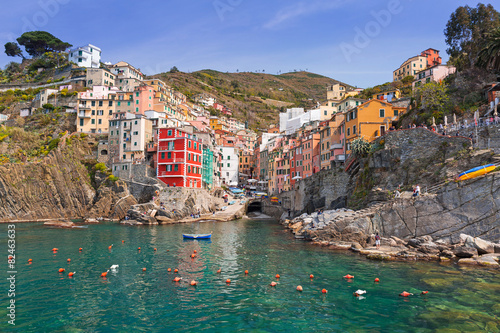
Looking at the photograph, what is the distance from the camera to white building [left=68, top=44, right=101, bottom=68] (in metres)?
130

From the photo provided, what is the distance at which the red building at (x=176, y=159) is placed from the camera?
75688mm

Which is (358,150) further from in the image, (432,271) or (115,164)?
(115,164)

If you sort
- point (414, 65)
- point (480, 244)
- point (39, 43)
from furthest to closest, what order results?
point (39, 43), point (414, 65), point (480, 244)

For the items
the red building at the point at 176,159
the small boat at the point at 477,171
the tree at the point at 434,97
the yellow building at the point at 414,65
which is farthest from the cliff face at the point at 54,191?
the yellow building at the point at 414,65

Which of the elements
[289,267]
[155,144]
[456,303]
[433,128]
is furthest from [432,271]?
[155,144]

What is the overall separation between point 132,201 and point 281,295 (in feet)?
194

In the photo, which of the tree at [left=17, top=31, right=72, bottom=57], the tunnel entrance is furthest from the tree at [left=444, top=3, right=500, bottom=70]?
the tree at [left=17, top=31, right=72, bottom=57]

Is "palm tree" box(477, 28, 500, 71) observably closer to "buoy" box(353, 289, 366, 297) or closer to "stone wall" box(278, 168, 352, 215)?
"stone wall" box(278, 168, 352, 215)

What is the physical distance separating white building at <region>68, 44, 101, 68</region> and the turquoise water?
374ft

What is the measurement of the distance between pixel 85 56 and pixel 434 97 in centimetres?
12724

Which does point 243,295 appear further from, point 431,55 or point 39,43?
point 39,43

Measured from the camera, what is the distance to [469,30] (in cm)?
6606

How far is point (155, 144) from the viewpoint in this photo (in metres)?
81.3

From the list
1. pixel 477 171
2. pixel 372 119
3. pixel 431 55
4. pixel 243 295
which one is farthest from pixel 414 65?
pixel 243 295
